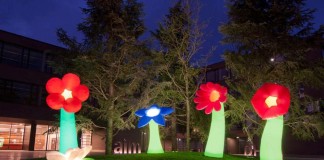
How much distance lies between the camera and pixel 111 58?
1814 centimetres

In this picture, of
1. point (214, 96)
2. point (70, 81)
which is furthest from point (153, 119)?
point (70, 81)

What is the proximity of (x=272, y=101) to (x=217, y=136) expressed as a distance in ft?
10.2

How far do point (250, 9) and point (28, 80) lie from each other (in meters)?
21.7

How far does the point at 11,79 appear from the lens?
2991cm

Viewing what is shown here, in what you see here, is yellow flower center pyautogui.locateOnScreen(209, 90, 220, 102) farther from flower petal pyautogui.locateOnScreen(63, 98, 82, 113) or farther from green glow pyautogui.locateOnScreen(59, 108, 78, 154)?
green glow pyautogui.locateOnScreen(59, 108, 78, 154)

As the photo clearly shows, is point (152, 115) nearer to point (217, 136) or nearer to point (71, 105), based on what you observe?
point (217, 136)

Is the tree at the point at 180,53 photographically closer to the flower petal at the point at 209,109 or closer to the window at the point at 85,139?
the flower petal at the point at 209,109

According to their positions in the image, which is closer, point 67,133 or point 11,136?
point 67,133

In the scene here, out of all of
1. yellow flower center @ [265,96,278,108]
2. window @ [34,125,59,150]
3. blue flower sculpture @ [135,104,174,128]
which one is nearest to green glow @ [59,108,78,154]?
blue flower sculpture @ [135,104,174,128]

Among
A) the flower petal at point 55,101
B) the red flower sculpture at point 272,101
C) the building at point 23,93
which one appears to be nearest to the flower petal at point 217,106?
the red flower sculpture at point 272,101

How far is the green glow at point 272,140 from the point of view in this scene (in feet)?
38.9

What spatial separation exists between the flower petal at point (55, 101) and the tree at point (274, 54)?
922cm

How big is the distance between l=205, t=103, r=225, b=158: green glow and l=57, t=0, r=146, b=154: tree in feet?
17.7

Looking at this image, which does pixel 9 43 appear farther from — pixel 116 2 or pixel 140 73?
pixel 140 73
